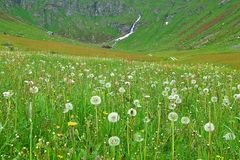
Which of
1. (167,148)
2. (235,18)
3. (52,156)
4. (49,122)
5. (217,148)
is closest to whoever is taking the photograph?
(52,156)

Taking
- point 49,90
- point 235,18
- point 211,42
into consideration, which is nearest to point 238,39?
point 211,42

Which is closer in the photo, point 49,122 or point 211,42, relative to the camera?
point 49,122

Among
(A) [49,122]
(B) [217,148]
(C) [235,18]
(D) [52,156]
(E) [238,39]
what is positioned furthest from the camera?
(C) [235,18]

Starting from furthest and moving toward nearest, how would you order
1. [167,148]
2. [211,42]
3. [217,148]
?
1. [211,42]
2. [167,148]
3. [217,148]

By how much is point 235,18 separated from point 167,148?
7847 inches

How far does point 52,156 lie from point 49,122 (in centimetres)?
165

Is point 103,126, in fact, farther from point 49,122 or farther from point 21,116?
point 21,116

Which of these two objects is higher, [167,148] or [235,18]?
[235,18]

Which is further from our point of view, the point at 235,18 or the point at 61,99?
the point at 235,18

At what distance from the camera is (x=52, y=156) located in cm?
439

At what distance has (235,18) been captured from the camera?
644ft

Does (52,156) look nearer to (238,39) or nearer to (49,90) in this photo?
(49,90)

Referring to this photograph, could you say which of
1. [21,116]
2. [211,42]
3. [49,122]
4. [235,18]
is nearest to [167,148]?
[49,122]

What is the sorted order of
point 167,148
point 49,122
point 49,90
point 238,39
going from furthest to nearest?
point 238,39 → point 49,90 → point 49,122 → point 167,148
